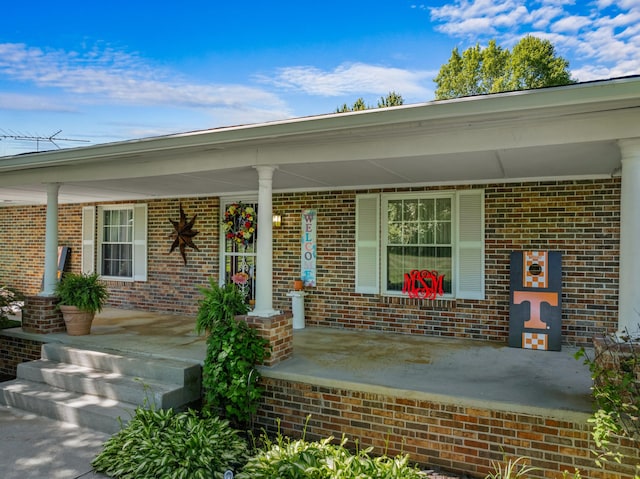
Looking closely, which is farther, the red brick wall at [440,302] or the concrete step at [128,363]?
the red brick wall at [440,302]

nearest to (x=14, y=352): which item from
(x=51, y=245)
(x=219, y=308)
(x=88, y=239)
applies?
(x=51, y=245)

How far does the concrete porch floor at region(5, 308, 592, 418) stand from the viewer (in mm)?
3826

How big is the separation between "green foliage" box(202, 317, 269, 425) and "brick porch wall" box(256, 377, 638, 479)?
23 cm

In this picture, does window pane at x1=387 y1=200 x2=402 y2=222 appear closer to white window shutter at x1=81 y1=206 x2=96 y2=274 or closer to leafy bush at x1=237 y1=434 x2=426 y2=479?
leafy bush at x1=237 y1=434 x2=426 y2=479

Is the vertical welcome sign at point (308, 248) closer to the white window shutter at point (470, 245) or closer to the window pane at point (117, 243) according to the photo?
the white window shutter at point (470, 245)

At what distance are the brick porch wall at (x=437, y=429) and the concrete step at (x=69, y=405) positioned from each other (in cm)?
139

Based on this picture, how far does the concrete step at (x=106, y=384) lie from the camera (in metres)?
4.47

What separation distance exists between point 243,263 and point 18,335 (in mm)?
3485

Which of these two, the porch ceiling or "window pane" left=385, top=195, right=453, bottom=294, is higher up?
the porch ceiling

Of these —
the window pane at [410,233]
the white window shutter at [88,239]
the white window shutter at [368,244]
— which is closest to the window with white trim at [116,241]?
the white window shutter at [88,239]

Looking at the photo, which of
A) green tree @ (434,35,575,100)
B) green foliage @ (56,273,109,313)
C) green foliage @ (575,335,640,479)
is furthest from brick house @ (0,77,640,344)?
green tree @ (434,35,575,100)

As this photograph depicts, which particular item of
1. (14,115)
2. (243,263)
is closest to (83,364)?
(243,263)

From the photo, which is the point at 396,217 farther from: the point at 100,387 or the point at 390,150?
the point at 100,387

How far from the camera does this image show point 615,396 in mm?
3174
